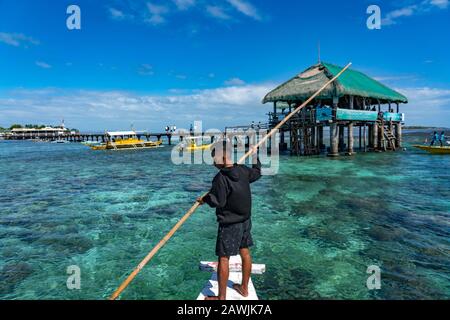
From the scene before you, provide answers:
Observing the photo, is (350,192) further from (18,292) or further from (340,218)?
(18,292)

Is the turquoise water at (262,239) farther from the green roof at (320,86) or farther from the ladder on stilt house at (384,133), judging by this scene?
the ladder on stilt house at (384,133)

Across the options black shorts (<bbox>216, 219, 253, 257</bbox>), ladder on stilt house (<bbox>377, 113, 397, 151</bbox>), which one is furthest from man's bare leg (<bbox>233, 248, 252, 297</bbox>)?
ladder on stilt house (<bbox>377, 113, 397, 151</bbox>)

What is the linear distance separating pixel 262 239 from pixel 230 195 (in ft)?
16.0

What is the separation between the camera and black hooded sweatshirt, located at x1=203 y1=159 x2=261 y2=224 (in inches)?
164

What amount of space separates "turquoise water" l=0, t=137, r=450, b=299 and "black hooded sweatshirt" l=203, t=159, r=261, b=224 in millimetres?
2274

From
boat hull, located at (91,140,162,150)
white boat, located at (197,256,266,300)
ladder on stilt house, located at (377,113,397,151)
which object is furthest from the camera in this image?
boat hull, located at (91,140,162,150)

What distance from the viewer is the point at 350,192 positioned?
46.5ft

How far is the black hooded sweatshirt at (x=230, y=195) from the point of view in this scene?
13.7 feet

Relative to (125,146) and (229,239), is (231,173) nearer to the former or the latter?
(229,239)

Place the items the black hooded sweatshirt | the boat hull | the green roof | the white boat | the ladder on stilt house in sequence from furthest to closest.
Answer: the boat hull, the ladder on stilt house, the green roof, the white boat, the black hooded sweatshirt

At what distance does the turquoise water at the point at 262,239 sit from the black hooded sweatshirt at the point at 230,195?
2274 millimetres

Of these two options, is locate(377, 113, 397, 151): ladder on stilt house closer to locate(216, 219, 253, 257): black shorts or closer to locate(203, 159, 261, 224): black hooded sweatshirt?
locate(203, 159, 261, 224): black hooded sweatshirt

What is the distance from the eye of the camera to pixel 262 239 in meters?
8.62
